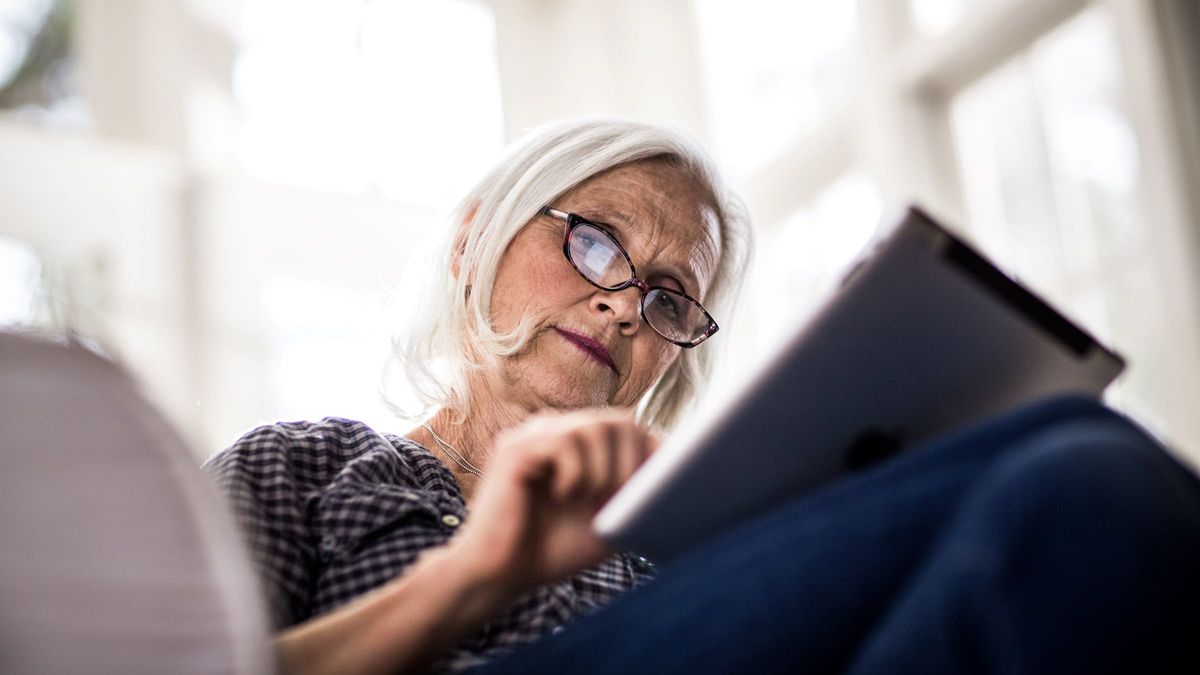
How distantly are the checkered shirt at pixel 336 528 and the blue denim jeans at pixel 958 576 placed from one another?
32 centimetres

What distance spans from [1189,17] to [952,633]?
2.44 meters

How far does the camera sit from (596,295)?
1539mm

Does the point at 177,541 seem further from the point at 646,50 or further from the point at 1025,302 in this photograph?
the point at 646,50

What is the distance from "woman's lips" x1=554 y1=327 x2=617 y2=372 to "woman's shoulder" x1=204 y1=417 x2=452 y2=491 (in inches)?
10.3

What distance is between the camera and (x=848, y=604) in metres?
0.70

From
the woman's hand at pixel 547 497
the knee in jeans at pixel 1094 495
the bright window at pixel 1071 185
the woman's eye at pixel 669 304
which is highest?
the knee in jeans at pixel 1094 495

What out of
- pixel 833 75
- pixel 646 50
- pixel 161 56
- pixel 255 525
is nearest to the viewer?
pixel 255 525

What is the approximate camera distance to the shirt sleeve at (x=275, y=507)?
1.03 meters

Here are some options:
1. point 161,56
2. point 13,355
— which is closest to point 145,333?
point 161,56

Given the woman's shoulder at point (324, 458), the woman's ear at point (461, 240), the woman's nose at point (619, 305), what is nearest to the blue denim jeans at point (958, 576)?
the woman's shoulder at point (324, 458)

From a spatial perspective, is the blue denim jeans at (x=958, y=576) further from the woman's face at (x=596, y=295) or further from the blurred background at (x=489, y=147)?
the blurred background at (x=489, y=147)

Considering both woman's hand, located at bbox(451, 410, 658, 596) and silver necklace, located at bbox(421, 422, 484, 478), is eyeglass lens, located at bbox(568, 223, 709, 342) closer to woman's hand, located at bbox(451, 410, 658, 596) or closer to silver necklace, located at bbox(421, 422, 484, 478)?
silver necklace, located at bbox(421, 422, 484, 478)

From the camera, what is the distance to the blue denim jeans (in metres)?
0.59

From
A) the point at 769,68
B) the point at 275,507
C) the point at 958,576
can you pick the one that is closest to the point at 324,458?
the point at 275,507
